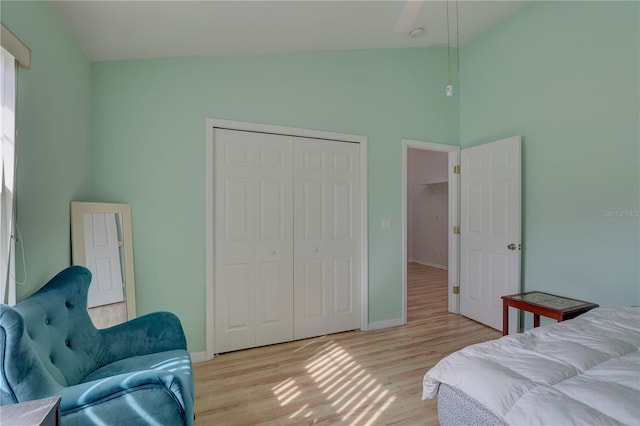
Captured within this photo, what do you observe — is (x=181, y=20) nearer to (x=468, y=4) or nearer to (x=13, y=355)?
(x=13, y=355)

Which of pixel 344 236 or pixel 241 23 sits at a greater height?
pixel 241 23

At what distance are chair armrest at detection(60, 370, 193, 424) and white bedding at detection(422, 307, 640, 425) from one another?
3.71ft

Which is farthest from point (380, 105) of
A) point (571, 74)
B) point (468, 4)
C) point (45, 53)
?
point (45, 53)

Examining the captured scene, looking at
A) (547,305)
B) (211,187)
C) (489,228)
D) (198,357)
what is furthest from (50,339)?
(489,228)

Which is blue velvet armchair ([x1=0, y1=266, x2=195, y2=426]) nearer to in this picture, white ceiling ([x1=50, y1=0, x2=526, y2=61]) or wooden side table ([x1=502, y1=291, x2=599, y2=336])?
white ceiling ([x1=50, y1=0, x2=526, y2=61])

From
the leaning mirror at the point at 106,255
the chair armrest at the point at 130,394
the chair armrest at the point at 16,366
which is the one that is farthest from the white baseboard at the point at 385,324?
the chair armrest at the point at 16,366

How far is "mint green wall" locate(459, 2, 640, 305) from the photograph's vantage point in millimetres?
2342

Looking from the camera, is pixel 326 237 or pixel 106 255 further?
pixel 326 237

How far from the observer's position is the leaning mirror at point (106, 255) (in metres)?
2.13

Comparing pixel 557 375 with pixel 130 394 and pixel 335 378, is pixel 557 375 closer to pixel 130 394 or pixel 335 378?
pixel 335 378

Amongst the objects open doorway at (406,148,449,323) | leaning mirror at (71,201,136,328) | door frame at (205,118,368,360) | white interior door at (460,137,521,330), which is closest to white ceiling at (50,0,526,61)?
door frame at (205,118,368,360)

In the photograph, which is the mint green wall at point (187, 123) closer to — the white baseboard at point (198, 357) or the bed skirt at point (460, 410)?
the white baseboard at point (198, 357)

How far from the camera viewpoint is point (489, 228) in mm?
3348

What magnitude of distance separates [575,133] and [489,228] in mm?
1166
